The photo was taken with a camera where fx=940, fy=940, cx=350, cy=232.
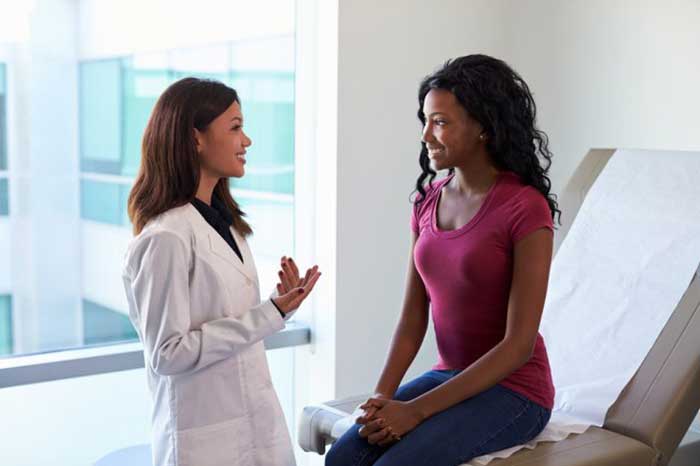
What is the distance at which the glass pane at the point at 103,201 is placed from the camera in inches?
105

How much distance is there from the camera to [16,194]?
2.53 meters

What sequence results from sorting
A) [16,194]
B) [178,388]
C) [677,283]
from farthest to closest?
[16,194]
[677,283]
[178,388]

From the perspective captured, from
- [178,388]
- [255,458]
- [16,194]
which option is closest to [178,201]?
[178,388]

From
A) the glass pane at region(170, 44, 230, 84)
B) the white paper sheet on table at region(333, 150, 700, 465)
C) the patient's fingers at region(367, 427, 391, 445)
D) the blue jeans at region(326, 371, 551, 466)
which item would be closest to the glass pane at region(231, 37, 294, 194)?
the glass pane at region(170, 44, 230, 84)

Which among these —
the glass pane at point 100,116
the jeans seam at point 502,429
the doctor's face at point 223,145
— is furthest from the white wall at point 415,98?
the jeans seam at point 502,429

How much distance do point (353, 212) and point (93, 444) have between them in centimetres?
105

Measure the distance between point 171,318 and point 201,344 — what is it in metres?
0.07

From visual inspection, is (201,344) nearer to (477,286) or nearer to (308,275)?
(308,275)

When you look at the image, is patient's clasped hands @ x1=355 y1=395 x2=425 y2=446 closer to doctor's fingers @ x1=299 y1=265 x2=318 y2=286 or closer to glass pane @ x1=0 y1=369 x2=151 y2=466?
doctor's fingers @ x1=299 y1=265 x2=318 y2=286

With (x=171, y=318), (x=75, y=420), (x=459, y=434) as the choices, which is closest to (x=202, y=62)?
(x=75, y=420)

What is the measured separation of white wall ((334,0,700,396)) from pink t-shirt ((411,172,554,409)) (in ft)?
3.48

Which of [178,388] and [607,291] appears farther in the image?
[607,291]

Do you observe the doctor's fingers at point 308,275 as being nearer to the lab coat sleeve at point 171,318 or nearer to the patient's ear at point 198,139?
the lab coat sleeve at point 171,318

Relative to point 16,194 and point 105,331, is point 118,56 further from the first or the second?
point 105,331
